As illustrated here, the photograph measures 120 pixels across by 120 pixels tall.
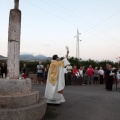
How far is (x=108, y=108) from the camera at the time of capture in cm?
837

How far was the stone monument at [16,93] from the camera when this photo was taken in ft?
19.0

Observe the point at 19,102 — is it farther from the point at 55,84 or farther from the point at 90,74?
the point at 90,74

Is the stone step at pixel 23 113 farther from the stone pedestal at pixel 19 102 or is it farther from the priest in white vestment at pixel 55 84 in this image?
the priest in white vestment at pixel 55 84

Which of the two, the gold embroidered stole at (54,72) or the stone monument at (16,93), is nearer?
the stone monument at (16,93)

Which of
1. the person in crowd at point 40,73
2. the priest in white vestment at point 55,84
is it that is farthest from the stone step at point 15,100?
the person in crowd at point 40,73

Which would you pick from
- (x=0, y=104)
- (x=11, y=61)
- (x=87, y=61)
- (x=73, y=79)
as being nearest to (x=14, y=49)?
(x=11, y=61)

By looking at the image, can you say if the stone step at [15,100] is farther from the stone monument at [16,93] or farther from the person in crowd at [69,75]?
the person in crowd at [69,75]

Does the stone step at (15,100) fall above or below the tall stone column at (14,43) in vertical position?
below

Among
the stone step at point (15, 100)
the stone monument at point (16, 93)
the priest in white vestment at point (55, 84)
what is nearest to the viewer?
the stone monument at point (16, 93)

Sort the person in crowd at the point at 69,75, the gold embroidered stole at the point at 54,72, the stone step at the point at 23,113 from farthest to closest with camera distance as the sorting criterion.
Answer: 1. the person in crowd at the point at 69,75
2. the gold embroidered stole at the point at 54,72
3. the stone step at the point at 23,113

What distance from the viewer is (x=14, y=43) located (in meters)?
6.91

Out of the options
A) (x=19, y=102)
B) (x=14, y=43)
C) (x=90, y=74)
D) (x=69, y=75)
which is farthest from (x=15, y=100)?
(x=90, y=74)

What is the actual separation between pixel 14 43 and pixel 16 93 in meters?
1.46

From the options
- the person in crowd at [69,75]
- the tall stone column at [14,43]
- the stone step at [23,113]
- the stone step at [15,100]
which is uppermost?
the tall stone column at [14,43]
